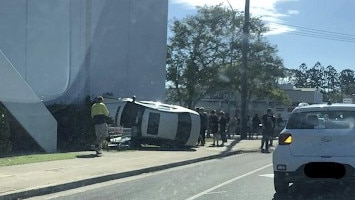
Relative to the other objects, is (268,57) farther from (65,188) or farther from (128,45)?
(65,188)

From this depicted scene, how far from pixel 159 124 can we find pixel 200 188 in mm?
10183

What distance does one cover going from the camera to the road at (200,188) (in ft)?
32.2

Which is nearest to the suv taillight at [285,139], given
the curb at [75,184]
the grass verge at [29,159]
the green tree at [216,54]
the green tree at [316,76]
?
the curb at [75,184]

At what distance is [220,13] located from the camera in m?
45.1

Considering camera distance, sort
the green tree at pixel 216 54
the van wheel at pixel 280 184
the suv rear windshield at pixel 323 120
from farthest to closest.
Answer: the green tree at pixel 216 54 < the van wheel at pixel 280 184 < the suv rear windshield at pixel 323 120

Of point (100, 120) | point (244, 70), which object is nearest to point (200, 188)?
point (100, 120)

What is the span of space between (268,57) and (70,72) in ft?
80.7

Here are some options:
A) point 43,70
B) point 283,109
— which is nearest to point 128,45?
point 43,70

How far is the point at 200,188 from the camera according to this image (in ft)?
36.3

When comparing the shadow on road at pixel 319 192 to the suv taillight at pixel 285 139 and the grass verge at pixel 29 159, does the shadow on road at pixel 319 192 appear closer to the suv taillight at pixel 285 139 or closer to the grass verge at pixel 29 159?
the suv taillight at pixel 285 139

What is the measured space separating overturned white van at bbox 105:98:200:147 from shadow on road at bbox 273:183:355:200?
34.6 ft

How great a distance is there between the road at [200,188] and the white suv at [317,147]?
0.49 m

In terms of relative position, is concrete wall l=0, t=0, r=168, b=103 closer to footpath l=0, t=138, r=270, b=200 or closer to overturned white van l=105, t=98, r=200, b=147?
overturned white van l=105, t=98, r=200, b=147

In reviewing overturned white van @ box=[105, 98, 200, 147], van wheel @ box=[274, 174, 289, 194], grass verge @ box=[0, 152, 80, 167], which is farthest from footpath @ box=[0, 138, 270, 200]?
van wheel @ box=[274, 174, 289, 194]
